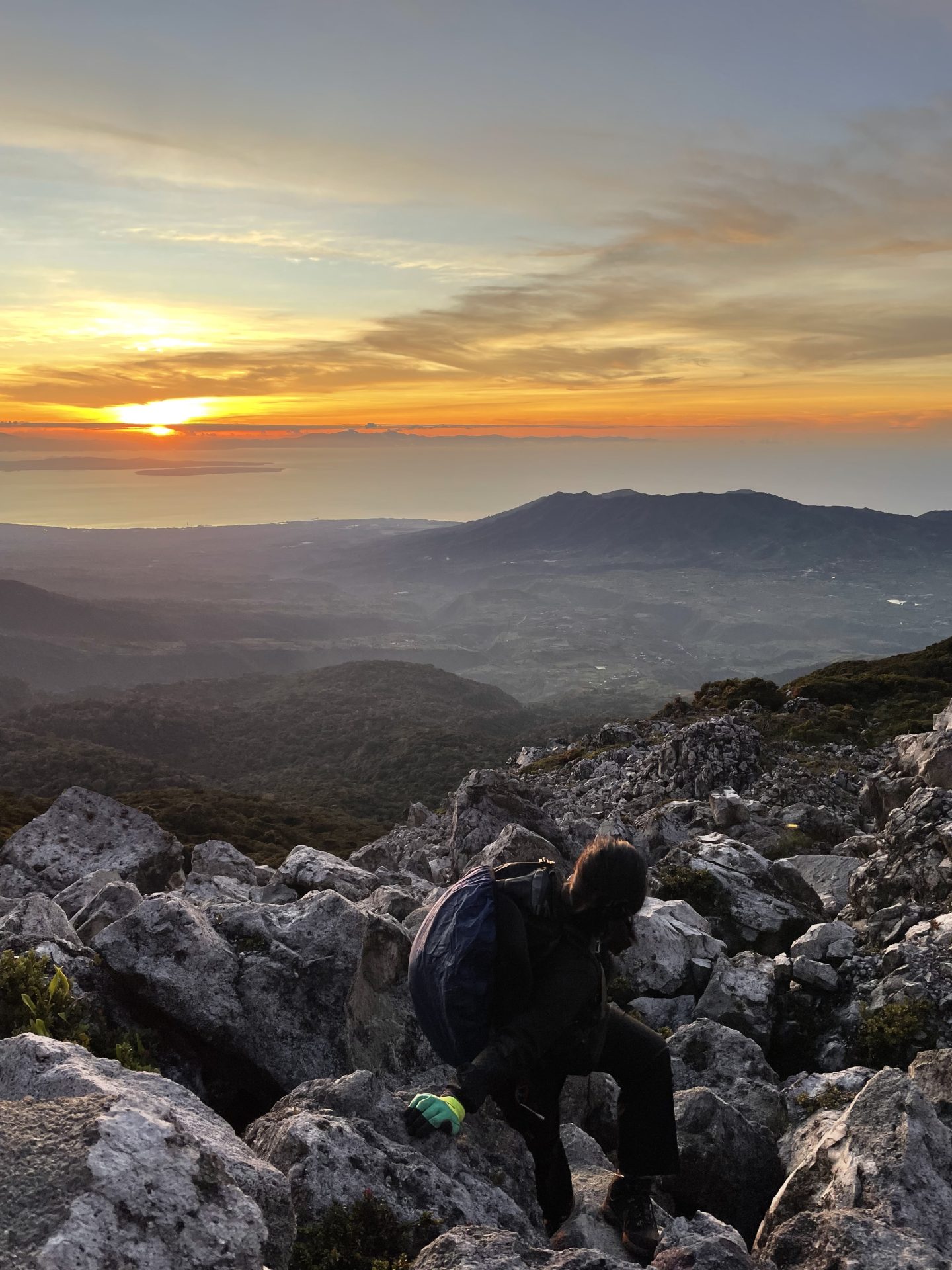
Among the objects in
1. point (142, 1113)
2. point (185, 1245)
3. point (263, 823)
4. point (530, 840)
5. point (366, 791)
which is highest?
point (142, 1113)

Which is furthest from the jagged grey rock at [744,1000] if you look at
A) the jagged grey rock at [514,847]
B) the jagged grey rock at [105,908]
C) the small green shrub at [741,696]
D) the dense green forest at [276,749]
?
the small green shrub at [741,696]

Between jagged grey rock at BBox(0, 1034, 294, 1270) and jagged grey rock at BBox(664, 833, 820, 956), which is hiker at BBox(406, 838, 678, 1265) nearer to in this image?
jagged grey rock at BBox(0, 1034, 294, 1270)

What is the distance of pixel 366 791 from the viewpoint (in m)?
79.3

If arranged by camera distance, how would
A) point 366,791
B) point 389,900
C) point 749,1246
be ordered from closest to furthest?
point 749,1246 → point 389,900 → point 366,791

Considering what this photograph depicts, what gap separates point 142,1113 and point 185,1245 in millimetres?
661

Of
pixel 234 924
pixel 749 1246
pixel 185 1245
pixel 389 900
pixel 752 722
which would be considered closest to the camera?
pixel 185 1245

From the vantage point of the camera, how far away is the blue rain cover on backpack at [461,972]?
526 centimetres

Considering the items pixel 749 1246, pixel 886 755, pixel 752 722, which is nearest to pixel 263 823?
pixel 752 722

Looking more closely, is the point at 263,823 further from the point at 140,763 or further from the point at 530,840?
the point at 140,763

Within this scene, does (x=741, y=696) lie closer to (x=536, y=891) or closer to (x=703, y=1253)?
(x=536, y=891)

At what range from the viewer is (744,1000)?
974cm

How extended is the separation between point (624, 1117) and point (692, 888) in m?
7.57

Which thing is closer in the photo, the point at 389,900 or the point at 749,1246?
the point at 749,1246

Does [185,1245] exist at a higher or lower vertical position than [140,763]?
higher
